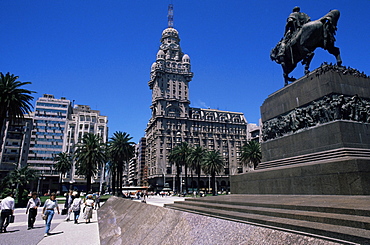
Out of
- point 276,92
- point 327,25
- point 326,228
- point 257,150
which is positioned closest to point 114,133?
point 257,150

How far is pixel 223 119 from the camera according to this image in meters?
101

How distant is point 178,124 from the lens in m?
90.9

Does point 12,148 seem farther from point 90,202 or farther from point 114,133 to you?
point 90,202

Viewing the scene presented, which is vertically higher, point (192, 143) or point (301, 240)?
point (192, 143)

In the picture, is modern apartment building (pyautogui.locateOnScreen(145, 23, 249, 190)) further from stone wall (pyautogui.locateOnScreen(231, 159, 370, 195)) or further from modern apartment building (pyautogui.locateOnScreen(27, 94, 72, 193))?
stone wall (pyautogui.locateOnScreen(231, 159, 370, 195))

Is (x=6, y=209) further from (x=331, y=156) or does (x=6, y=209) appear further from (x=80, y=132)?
(x=80, y=132)

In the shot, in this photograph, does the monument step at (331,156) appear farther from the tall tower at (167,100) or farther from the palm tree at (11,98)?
the tall tower at (167,100)

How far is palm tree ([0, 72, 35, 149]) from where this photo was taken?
26823mm

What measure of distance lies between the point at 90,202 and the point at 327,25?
1489cm

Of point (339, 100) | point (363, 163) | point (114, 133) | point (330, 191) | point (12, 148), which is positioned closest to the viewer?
point (363, 163)

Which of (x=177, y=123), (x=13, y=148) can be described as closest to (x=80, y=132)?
(x=13, y=148)

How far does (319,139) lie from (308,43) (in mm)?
5521

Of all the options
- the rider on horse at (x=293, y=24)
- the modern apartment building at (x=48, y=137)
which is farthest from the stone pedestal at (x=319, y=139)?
the modern apartment building at (x=48, y=137)

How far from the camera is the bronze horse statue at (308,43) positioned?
1201 centimetres
